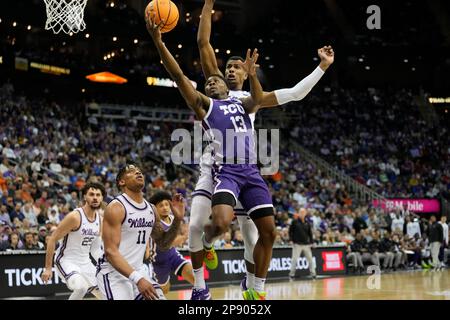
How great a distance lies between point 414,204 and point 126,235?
24644 mm

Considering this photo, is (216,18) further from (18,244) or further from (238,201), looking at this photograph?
(238,201)

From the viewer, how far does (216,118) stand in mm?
7242

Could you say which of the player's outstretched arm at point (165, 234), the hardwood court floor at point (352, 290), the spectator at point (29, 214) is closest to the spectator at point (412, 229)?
the hardwood court floor at point (352, 290)

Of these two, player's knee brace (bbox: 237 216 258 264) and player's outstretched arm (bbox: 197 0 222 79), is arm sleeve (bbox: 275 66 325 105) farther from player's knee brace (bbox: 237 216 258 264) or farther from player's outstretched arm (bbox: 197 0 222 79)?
player's knee brace (bbox: 237 216 258 264)

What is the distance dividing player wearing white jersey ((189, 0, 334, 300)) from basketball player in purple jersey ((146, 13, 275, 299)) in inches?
5.7

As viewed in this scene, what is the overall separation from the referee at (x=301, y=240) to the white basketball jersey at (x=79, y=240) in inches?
381

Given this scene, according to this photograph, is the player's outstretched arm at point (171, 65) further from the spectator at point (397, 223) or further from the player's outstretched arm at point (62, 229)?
the spectator at point (397, 223)

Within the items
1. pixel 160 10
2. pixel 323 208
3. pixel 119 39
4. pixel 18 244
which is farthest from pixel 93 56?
pixel 160 10

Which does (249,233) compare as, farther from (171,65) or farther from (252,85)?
(171,65)

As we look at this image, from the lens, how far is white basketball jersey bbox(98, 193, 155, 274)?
21.8 feet

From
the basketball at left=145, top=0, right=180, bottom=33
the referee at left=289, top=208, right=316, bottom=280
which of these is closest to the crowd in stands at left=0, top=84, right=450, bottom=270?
the referee at left=289, top=208, right=316, bottom=280

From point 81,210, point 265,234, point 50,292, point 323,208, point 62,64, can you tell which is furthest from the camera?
point 62,64

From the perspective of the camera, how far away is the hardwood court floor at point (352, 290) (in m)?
13.3

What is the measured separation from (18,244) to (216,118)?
28.2 ft
